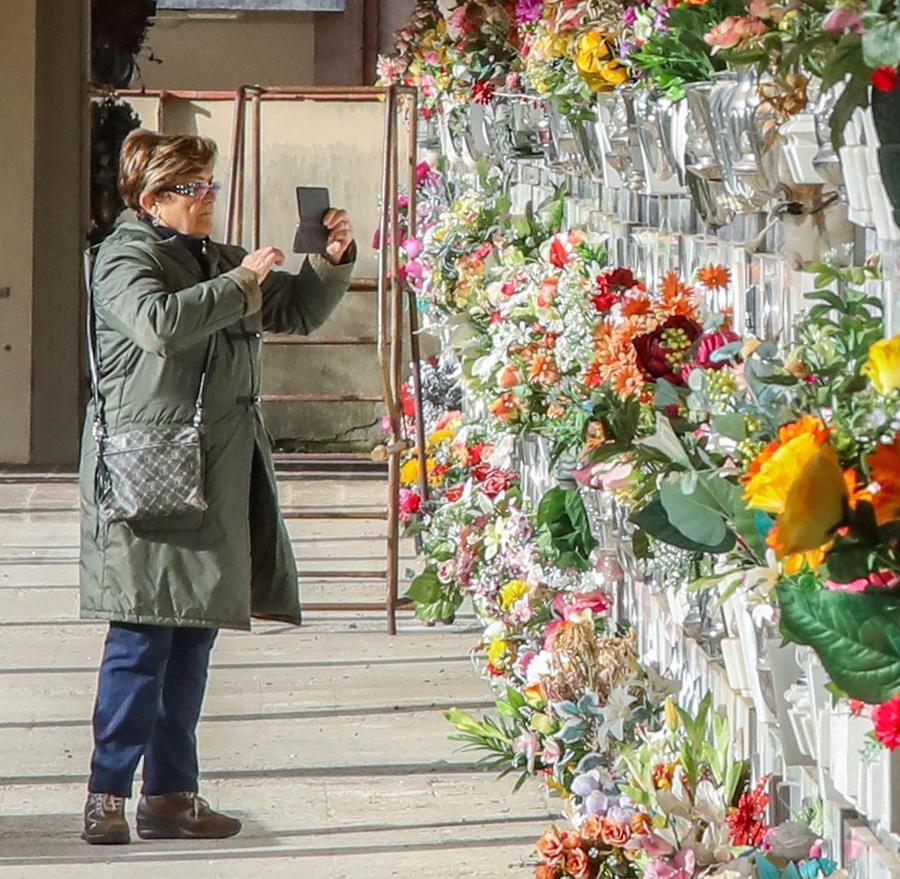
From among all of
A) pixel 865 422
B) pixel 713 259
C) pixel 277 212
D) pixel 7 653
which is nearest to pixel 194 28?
pixel 277 212

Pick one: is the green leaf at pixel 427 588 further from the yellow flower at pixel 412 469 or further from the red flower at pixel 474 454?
the yellow flower at pixel 412 469

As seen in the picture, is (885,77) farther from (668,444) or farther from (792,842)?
(792,842)

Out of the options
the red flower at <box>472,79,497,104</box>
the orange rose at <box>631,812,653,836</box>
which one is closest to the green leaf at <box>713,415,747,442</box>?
the orange rose at <box>631,812,653,836</box>

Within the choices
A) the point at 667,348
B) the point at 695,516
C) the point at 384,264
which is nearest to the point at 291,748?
the point at 384,264

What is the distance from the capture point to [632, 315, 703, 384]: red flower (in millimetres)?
2574

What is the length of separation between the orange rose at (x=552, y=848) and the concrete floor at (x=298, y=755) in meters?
0.77

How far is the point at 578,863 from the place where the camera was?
3078 mm

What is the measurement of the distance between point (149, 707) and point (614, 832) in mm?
1344

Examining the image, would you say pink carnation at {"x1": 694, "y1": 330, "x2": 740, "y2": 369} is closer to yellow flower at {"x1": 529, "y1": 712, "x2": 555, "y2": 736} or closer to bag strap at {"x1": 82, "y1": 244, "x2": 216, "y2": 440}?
yellow flower at {"x1": 529, "y1": 712, "x2": 555, "y2": 736}

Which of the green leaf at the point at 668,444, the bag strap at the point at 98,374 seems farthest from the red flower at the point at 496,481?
the green leaf at the point at 668,444

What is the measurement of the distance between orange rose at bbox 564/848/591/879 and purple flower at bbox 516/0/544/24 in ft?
6.77

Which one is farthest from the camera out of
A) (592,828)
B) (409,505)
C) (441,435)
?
(409,505)

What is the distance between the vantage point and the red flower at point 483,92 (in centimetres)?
548

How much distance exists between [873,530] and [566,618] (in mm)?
2540
